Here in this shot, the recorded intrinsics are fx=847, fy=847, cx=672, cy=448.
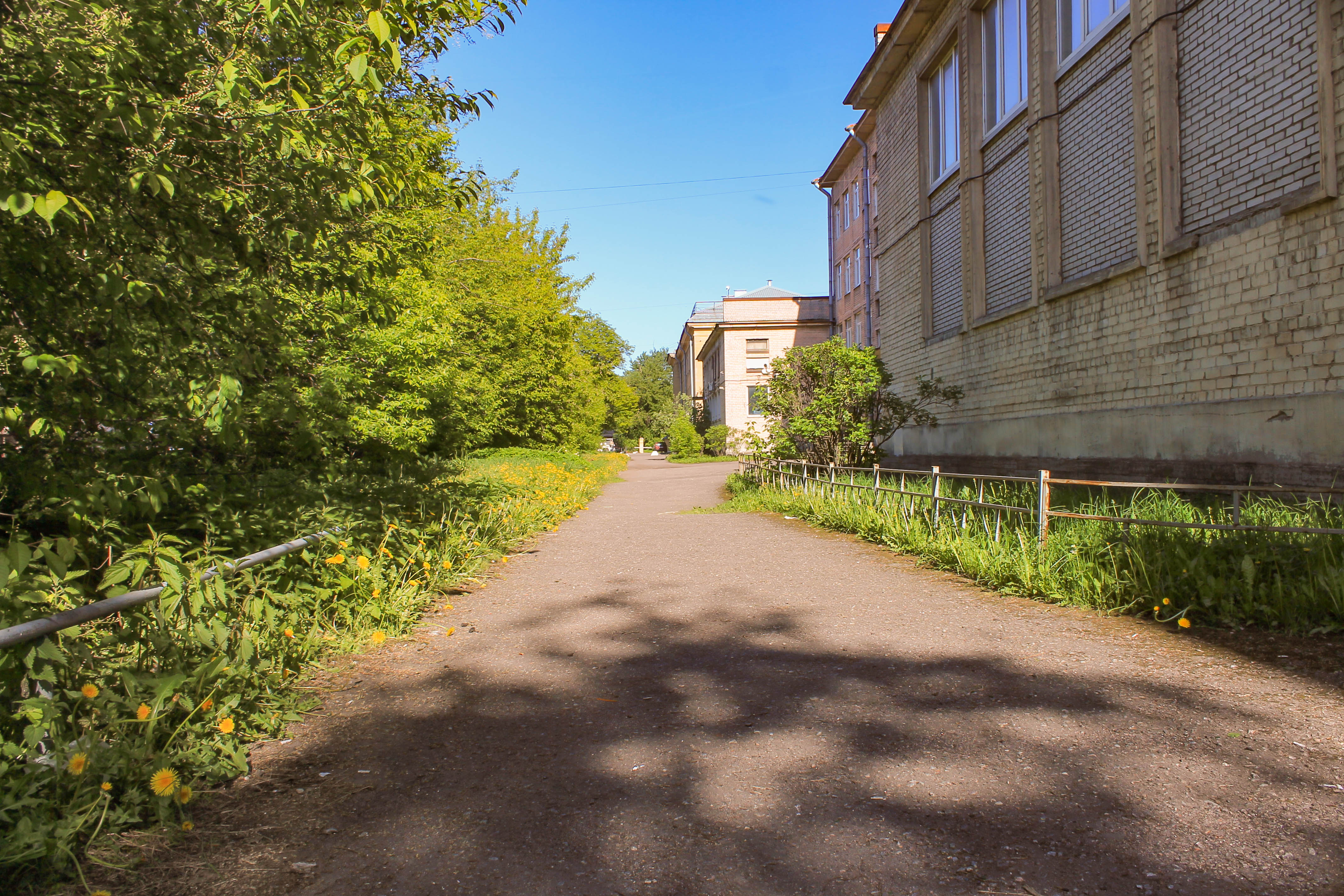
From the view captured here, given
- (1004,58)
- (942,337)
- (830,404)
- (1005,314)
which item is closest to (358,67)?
(830,404)

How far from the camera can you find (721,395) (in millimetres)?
54062

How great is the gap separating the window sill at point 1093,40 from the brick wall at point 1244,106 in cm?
135

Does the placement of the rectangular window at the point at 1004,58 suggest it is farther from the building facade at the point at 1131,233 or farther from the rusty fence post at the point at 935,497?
the rusty fence post at the point at 935,497

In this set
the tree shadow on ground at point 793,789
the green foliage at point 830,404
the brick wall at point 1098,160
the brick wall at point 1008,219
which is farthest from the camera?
the green foliage at point 830,404

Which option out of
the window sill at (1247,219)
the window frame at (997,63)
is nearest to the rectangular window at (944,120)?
the window frame at (997,63)

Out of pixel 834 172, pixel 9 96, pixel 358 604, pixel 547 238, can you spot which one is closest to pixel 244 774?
pixel 358 604

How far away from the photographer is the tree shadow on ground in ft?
7.95

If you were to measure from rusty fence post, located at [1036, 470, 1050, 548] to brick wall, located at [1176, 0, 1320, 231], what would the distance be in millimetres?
3831

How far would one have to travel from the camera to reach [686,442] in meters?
53.5

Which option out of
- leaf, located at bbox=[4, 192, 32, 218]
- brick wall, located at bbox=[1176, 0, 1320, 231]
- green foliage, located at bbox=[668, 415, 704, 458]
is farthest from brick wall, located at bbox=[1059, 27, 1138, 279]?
green foliage, located at bbox=[668, 415, 704, 458]

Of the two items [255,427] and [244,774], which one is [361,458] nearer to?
[255,427]

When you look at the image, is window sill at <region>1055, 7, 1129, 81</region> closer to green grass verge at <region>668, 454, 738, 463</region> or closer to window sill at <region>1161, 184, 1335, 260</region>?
window sill at <region>1161, 184, 1335, 260</region>

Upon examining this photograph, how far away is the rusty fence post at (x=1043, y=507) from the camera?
22.8 feet

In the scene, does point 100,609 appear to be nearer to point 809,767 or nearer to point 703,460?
point 809,767
